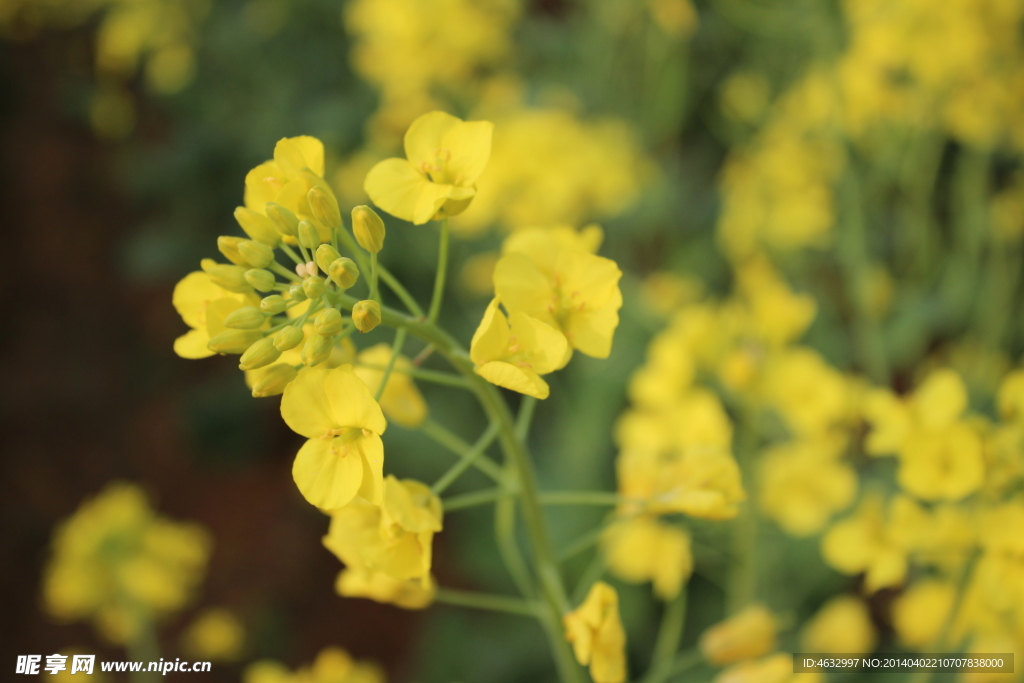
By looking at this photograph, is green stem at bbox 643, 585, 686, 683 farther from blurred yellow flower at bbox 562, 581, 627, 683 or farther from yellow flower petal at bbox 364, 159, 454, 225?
yellow flower petal at bbox 364, 159, 454, 225

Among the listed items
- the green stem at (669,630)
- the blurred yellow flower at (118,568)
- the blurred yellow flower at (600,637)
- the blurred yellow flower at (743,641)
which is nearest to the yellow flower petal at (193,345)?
the blurred yellow flower at (600,637)

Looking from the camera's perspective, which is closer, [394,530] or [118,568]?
[394,530]

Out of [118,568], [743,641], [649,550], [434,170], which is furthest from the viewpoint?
[118,568]

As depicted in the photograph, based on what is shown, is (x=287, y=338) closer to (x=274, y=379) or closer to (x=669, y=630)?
(x=274, y=379)

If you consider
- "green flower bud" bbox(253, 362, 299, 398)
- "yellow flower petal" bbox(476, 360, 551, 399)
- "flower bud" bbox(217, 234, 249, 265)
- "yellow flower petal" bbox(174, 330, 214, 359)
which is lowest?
"yellow flower petal" bbox(476, 360, 551, 399)

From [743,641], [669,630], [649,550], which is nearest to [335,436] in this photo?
[743,641]

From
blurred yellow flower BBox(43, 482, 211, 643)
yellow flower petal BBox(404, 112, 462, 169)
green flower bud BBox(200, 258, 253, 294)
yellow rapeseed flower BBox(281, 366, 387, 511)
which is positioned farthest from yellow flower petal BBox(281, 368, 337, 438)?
blurred yellow flower BBox(43, 482, 211, 643)

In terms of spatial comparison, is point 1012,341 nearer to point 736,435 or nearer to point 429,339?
point 736,435
